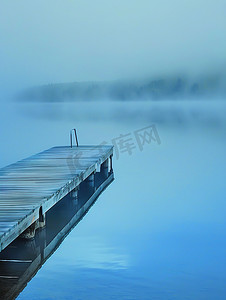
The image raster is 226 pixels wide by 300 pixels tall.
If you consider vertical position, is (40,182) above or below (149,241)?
above

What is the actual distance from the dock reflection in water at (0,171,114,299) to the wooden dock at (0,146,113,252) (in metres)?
0.14

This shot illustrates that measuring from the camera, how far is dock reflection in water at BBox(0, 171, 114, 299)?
4.12 metres

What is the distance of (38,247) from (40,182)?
1.10 metres

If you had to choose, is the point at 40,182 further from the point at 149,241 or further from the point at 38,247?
the point at 149,241

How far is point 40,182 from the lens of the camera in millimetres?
5980

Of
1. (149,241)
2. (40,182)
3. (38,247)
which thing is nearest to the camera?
(38,247)

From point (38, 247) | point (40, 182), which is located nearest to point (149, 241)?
point (38, 247)

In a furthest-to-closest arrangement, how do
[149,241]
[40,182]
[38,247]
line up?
[40,182] → [149,241] → [38,247]

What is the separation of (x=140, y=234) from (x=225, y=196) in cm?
210

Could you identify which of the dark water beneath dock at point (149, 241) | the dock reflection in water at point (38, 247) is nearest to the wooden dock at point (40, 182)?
the dock reflection in water at point (38, 247)

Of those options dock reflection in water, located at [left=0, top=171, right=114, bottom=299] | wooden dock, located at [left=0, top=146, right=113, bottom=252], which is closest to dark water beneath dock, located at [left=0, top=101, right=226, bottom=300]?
dock reflection in water, located at [left=0, top=171, right=114, bottom=299]

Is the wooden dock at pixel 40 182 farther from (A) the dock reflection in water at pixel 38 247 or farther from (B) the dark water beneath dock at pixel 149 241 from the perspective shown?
(B) the dark water beneath dock at pixel 149 241

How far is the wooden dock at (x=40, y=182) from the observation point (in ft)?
14.9

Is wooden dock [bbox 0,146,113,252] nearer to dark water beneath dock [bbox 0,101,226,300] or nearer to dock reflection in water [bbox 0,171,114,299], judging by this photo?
dock reflection in water [bbox 0,171,114,299]
